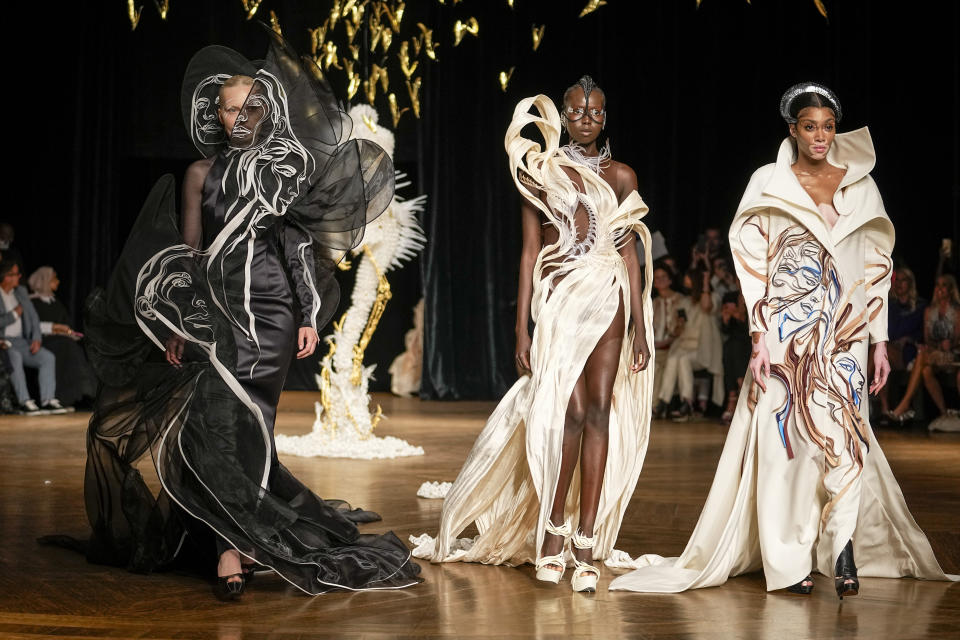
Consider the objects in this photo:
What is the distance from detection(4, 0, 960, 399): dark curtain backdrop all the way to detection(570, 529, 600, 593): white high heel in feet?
25.5

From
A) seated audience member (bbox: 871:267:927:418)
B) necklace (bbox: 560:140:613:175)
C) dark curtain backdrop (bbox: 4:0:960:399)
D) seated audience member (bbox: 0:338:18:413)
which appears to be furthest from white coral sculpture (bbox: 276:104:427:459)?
dark curtain backdrop (bbox: 4:0:960:399)

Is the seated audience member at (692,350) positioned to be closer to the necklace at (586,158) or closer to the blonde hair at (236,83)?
the necklace at (586,158)

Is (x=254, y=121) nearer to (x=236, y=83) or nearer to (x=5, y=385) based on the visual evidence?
(x=236, y=83)

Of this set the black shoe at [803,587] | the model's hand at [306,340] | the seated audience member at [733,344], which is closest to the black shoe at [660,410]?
the seated audience member at [733,344]

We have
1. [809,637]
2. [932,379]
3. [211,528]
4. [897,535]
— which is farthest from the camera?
[932,379]

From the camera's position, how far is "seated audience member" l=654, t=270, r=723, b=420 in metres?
9.73

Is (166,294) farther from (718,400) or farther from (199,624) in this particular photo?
(718,400)

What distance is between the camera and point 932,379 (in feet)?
30.9

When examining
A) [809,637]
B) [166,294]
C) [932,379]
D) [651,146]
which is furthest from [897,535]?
[651,146]

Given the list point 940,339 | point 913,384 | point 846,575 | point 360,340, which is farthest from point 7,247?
point 846,575

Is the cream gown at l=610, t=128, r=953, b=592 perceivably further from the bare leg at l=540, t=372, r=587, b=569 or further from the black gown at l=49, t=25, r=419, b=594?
the black gown at l=49, t=25, r=419, b=594

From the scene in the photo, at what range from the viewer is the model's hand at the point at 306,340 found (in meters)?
3.59

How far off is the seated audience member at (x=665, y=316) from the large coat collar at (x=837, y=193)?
6.17 meters

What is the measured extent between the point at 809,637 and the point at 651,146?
885cm
